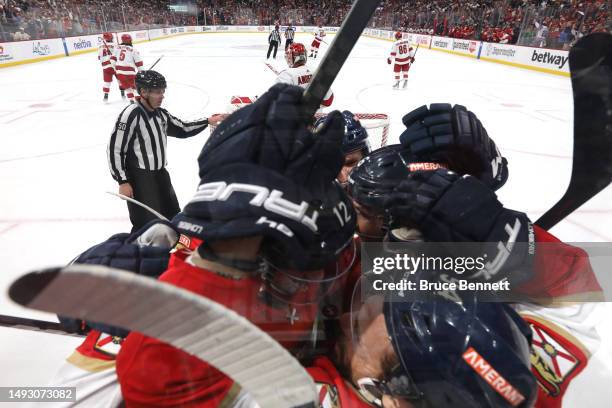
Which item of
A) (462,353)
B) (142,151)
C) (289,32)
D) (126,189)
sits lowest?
(126,189)

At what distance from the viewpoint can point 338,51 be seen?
33 centimetres

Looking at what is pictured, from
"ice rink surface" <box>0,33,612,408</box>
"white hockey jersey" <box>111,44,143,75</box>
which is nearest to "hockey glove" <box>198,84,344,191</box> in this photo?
"ice rink surface" <box>0,33,612,408</box>

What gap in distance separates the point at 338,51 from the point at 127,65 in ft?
7.14

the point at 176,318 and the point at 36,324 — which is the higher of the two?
the point at 176,318

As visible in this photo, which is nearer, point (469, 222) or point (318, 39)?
point (469, 222)

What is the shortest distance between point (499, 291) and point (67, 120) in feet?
7.54

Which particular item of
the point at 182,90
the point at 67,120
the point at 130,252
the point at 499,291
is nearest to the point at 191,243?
the point at 130,252

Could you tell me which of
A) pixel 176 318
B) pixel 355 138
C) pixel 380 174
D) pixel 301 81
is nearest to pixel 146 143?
pixel 355 138

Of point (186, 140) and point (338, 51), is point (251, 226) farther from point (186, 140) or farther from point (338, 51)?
point (186, 140)

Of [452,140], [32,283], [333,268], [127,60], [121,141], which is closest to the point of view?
[32,283]

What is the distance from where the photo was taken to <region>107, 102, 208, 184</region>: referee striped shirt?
1493 millimetres

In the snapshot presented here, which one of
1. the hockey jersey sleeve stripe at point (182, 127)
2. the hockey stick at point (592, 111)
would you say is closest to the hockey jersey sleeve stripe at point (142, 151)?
the hockey jersey sleeve stripe at point (182, 127)

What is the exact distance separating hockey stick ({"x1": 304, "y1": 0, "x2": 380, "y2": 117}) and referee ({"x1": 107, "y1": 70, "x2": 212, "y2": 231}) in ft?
3.94

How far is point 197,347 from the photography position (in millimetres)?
271
